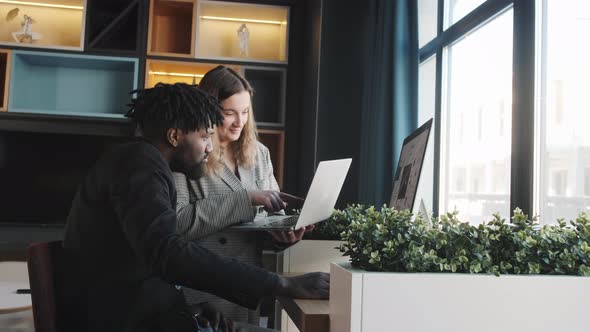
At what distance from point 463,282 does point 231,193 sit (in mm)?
826

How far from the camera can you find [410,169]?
5.25 ft

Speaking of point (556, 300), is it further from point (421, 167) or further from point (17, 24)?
point (17, 24)

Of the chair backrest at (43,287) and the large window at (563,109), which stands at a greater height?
the large window at (563,109)

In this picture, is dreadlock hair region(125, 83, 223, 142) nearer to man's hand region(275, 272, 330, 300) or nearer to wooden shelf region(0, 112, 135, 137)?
man's hand region(275, 272, 330, 300)

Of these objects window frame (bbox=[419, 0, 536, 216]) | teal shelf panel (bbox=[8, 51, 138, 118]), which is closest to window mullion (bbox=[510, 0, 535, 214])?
window frame (bbox=[419, 0, 536, 216])

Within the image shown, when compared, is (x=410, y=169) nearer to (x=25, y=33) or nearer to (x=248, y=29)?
(x=248, y=29)

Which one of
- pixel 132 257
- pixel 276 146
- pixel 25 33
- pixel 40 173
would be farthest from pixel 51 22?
pixel 132 257

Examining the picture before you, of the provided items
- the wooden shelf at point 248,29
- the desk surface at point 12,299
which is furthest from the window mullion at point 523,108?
the wooden shelf at point 248,29

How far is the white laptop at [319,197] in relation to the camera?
4.41 feet

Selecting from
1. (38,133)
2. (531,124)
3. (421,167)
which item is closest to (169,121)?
(421,167)

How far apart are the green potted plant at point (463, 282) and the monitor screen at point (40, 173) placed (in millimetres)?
3189

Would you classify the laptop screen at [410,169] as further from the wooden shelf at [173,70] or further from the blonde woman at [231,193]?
the wooden shelf at [173,70]

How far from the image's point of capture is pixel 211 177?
1.75 metres

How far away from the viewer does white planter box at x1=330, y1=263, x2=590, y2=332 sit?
0.92 metres
